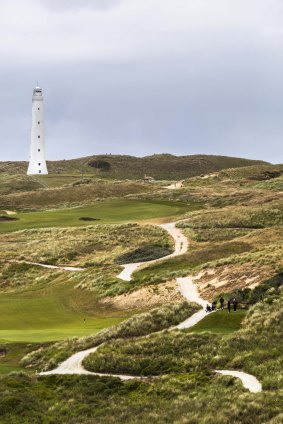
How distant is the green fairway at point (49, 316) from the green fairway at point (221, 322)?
7.58 m

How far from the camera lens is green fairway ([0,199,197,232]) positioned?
10512 cm

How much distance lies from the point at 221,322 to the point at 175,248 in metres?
39.9

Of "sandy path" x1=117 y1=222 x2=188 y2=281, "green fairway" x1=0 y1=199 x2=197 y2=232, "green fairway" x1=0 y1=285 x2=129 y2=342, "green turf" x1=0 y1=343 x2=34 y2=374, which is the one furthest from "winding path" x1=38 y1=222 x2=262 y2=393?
"green fairway" x1=0 y1=199 x2=197 y2=232

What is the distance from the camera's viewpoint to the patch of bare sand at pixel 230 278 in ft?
164

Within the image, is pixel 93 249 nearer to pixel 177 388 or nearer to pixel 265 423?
pixel 177 388

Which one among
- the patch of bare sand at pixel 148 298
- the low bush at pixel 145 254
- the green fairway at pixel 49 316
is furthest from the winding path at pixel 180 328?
the green fairway at pixel 49 316

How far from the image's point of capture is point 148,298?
174ft

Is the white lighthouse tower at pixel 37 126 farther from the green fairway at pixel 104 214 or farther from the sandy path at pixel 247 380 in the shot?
the sandy path at pixel 247 380

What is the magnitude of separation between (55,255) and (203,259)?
74.4ft

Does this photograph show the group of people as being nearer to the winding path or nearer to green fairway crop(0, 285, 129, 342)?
the winding path

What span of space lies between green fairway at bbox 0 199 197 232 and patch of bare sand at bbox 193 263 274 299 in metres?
48.8

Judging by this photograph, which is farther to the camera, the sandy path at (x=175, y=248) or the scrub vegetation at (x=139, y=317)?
the sandy path at (x=175, y=248)

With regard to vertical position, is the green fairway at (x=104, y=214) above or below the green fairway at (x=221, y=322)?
above

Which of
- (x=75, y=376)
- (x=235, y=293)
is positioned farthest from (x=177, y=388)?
(x=235, y=293)
